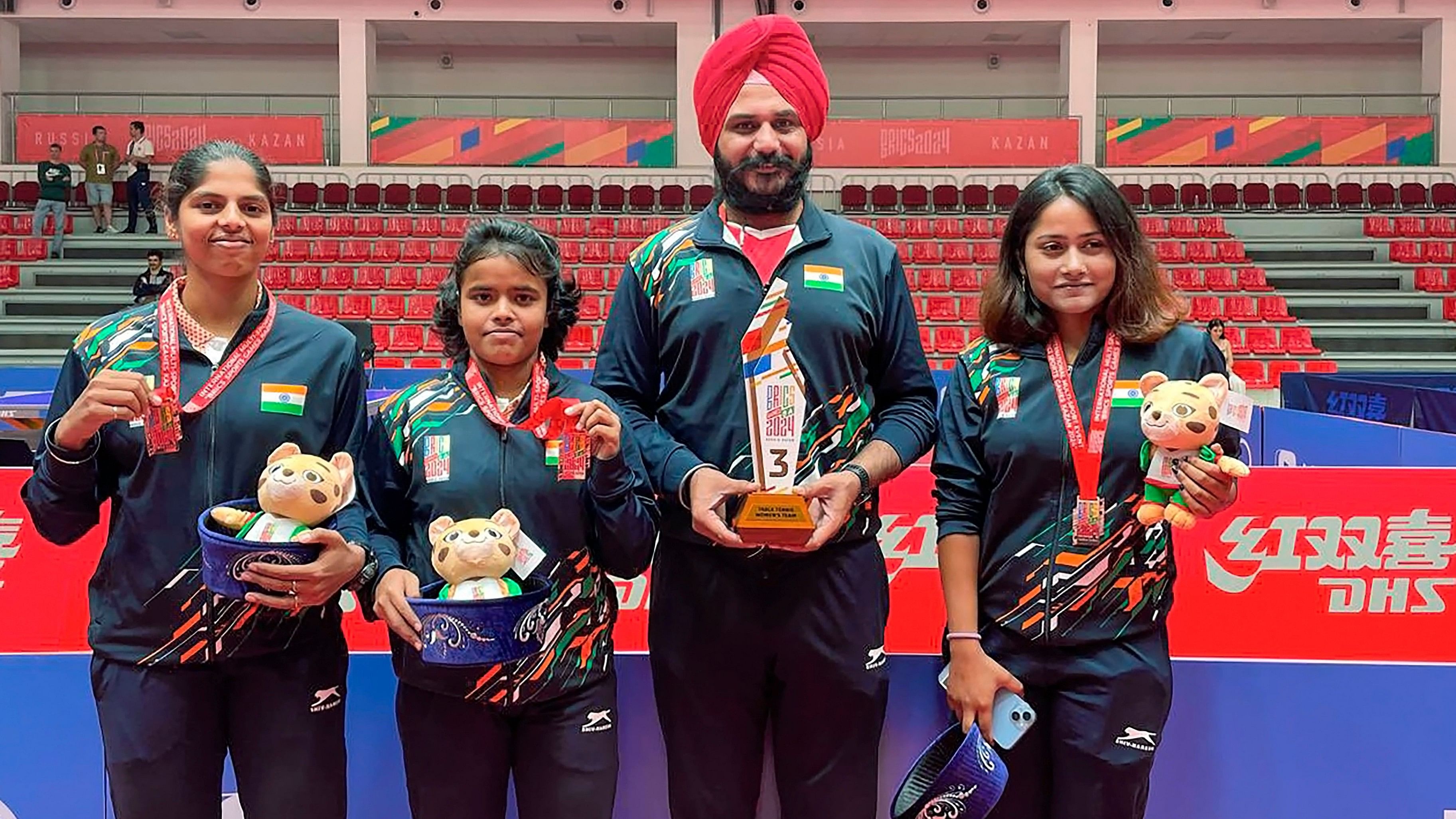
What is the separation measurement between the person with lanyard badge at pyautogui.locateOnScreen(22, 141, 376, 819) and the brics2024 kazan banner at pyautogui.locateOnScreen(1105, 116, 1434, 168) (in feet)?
52.4

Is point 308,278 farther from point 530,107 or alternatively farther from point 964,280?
point 964,280

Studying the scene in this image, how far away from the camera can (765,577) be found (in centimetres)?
205

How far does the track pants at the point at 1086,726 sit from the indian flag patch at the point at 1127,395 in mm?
434

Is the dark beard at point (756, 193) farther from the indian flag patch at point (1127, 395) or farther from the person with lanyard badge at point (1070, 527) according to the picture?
the indian flag patch at point (1127, 395)

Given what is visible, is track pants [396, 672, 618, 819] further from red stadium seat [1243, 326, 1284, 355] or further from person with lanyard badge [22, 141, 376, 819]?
red stadium seat [1243, 326, 1284, 355]

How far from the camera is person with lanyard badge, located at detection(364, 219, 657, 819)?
2.01 metres

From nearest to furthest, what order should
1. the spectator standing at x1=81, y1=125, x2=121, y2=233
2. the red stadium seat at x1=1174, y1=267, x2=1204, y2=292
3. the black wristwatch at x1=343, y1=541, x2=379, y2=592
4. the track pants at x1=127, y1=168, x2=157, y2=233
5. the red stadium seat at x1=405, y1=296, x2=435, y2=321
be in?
the black wristwatch at x1=343, y1=541, x2=379, y2=592 < the red stadium seat at x1=405, y1=296, x2=435, y2=321 < the red stadium seat at x1=1174, y1=267, x2=1204, y2=292 < the spectator standing at x1=81, y1=125, x2=121, y2=233 < the track pants at x1=127, y1=168, x2=157, y2=233

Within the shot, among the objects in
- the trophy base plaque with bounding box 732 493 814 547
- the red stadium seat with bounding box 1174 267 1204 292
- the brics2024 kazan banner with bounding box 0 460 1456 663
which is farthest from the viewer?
the red stadium seat with bounding box 1174 267 1204 292

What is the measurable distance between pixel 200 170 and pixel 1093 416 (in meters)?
1.67

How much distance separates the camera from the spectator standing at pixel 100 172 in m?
15.1

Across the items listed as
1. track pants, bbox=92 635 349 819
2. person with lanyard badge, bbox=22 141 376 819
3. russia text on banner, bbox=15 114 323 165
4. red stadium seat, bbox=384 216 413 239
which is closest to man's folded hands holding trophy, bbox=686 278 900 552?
person with lanyard badge, bbox=22 141 376 819

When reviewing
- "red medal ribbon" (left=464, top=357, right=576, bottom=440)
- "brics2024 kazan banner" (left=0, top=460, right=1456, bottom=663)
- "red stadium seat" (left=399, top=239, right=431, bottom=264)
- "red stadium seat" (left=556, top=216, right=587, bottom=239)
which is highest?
"red stadium seat" (left=556, top=216, right=587, bottom=239)

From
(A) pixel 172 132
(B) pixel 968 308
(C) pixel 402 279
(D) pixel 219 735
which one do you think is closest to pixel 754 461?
(D) pixel 219 735

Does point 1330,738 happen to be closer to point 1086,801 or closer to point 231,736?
point 1086,801
